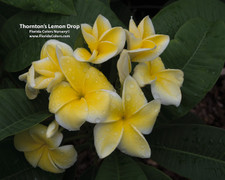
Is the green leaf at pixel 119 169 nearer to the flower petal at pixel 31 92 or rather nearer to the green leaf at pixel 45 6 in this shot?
the flower petal at pixel 31 92

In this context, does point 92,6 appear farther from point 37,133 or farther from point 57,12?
point 37,133

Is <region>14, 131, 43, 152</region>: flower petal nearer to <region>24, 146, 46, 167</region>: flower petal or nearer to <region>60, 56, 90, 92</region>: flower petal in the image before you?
<region>24, 146, 46, 167</region>: flower petal

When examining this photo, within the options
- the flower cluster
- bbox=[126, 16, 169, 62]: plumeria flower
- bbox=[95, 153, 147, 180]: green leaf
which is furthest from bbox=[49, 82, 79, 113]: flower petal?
bbox=[95, 153, 147, 180]: green leaf

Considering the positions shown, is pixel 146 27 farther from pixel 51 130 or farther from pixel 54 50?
pixel 51 130

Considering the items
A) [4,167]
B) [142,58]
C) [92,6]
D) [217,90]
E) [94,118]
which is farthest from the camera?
[217,90]

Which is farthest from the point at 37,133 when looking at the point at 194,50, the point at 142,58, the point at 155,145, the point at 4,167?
the point at 194,50

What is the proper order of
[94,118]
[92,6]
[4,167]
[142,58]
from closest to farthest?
[94,118] < [142,58] < [4,167] < [92,6]
